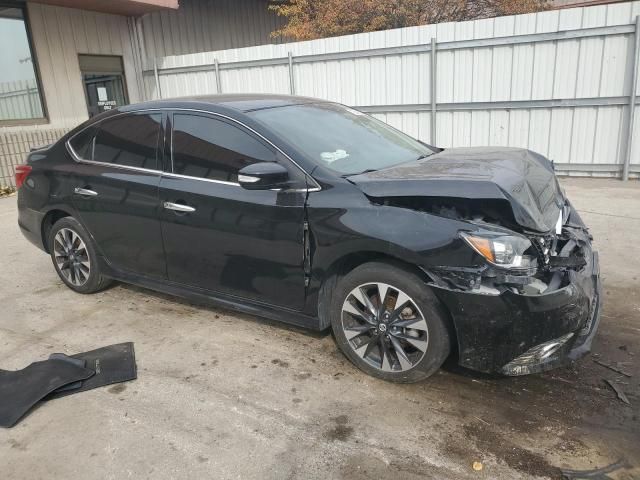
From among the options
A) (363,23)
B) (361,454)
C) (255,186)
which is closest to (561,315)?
(361,454)

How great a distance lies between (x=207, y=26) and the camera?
48.5ft

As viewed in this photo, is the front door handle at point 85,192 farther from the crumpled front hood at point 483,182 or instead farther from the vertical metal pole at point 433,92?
the vertical metal pole at point 433,92

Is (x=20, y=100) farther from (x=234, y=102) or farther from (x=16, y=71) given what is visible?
(x=234, y=102)

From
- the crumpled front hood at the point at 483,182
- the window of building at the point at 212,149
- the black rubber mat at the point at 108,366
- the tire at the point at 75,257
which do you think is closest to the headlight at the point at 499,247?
the crumpled front hood at the point at 483,182

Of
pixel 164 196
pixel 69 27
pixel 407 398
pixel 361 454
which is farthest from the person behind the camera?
pixel 69 27

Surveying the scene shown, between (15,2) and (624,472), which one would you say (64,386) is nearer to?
(624,472)

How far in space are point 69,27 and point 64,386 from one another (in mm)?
10211

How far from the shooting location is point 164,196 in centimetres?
368

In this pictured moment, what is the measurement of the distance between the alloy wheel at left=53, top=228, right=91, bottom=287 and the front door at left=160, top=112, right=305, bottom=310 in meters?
1.11

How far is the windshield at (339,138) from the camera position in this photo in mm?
3355

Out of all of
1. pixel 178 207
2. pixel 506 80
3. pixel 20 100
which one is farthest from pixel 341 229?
pixel 20 100

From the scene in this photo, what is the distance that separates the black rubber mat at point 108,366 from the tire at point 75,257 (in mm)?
1046

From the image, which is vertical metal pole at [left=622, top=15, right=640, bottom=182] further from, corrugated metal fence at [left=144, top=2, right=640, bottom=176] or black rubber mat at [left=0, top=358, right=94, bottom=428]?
black rubber mat at [left=0, top=358, right=94, bottom=428]

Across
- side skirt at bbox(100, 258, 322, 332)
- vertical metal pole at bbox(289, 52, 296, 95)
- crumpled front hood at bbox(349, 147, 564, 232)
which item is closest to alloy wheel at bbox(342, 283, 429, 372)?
side skirt at bbox(100, 258, 322, 332)
